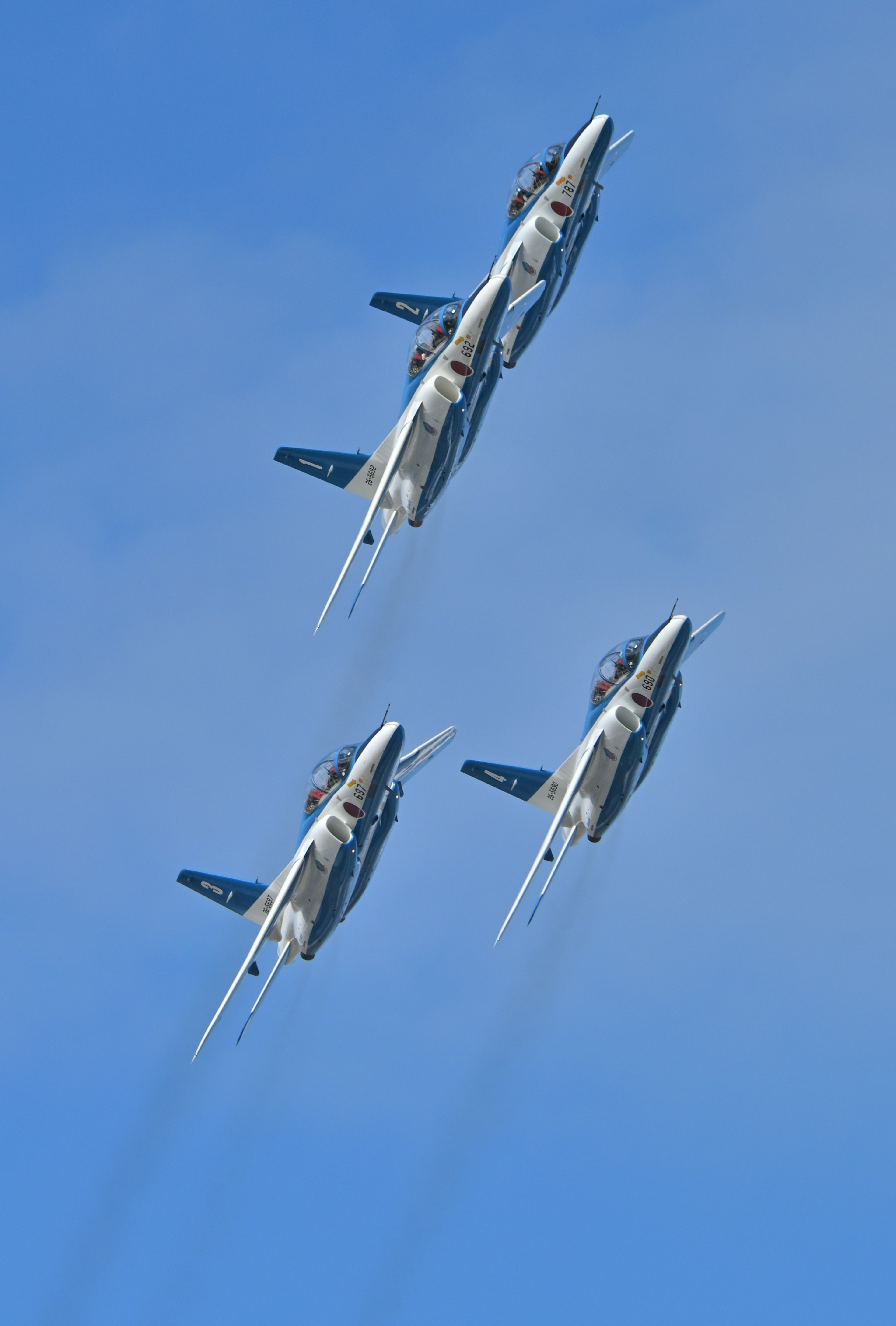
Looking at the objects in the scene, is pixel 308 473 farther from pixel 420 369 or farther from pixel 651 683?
pixel 651 683

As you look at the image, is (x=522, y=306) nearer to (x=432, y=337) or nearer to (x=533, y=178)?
(x=432, y=337)

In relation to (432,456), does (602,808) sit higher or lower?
lower

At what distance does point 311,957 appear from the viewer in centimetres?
7694

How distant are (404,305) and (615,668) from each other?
2292cm

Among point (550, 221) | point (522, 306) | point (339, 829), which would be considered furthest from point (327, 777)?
point (550, 221)

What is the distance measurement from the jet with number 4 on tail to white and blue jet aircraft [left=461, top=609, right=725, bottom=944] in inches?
356

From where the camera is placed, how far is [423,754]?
83.0m

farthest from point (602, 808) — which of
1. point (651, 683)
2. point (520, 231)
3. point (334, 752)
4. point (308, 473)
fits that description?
point (520, 231)

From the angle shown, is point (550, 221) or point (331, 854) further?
point (550, 221)

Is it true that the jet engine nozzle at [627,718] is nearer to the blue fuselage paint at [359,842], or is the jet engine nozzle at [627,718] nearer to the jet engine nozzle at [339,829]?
the blue fuselage paint at [359,842]

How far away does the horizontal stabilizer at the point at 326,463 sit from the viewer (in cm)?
8200

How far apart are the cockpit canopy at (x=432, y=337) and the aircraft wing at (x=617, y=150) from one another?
1414 centimetres

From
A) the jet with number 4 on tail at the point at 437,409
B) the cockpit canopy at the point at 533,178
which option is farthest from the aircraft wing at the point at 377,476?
the cockpit canopy at the point at 533,178

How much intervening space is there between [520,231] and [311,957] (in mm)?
28956
